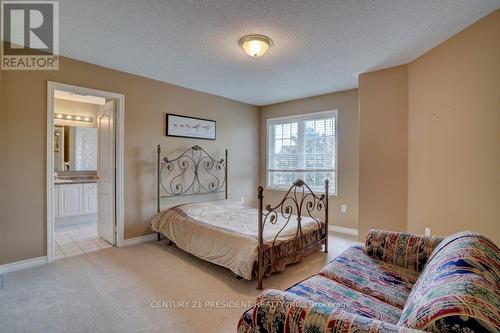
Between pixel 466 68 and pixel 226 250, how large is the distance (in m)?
3.02

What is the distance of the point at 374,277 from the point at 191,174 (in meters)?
3.40

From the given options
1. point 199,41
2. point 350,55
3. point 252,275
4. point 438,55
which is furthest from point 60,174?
point 438,55

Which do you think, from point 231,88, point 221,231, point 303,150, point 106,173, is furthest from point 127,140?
point 303,150

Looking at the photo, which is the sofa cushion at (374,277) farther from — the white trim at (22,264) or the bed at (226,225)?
the white trim at (22,264)

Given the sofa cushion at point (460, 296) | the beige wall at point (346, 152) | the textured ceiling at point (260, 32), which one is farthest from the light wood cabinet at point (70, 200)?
the sofa cushion at point (460, 296)

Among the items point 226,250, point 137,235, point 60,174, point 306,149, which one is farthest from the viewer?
point 60,174

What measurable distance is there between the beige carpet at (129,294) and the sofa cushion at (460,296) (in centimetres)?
140

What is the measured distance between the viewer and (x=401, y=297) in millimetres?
1502

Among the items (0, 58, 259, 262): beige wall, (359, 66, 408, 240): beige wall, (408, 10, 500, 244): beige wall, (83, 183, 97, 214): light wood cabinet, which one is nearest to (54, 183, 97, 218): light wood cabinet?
(83, 183, 97, 214): light wood cabinet

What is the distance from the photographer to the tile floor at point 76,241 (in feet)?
11.2

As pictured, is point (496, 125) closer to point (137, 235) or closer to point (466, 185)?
point (466, 185)

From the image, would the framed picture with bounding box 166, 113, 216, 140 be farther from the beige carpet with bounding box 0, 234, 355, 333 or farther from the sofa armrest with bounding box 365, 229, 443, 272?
the sofa armrest with bounding box 365, 229, 443, 272

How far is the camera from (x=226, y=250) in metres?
2.64

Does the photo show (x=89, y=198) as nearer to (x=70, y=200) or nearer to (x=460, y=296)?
(x=70, y=200)
